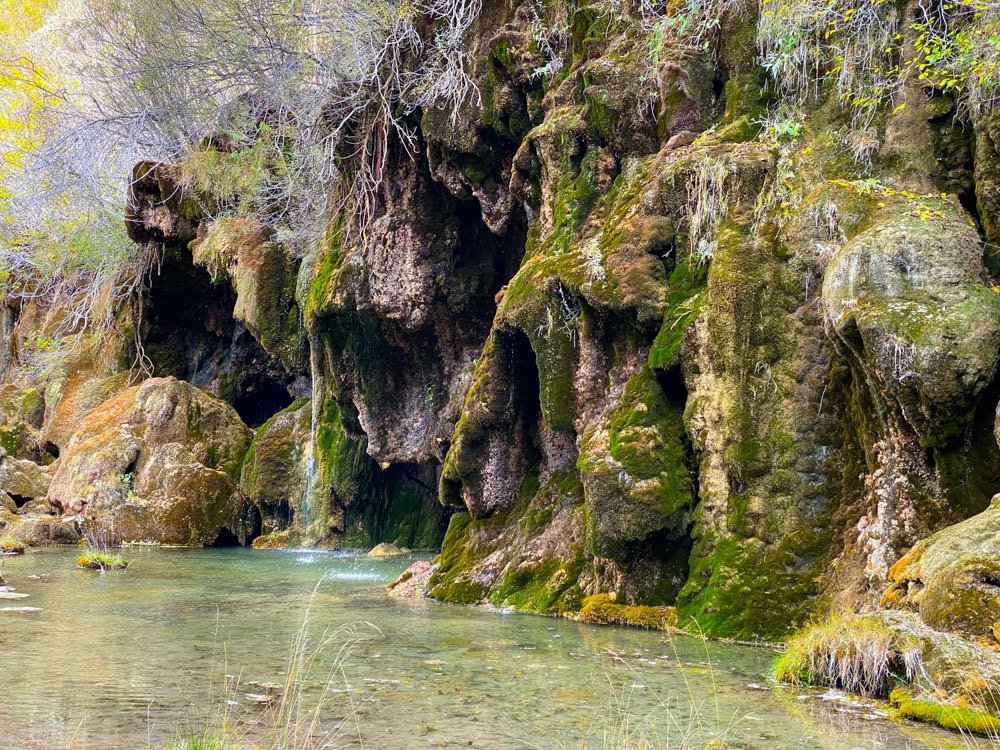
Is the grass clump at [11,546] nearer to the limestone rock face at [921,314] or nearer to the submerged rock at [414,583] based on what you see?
the submerged rock at [414,583]

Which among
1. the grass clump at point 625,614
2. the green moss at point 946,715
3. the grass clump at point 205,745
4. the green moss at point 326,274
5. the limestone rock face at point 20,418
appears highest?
the green moss at point 326,274

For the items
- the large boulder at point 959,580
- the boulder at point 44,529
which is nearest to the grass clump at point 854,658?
the large boulder at point 959,580

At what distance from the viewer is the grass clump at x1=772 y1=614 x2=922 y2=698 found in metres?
6.62

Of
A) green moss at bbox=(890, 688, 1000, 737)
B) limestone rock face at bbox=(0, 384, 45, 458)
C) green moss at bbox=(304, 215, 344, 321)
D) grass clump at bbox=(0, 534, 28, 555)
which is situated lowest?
grass clump at bbox=(0, 534, 28, 555)

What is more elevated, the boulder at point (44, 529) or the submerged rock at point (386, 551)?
the submerged rock at point (386, 551)

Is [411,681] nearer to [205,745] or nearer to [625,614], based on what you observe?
[205,745]

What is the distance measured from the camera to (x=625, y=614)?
1022 centimetres

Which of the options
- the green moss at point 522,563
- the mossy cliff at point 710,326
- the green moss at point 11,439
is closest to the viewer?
the mossy cliff at point 710,326

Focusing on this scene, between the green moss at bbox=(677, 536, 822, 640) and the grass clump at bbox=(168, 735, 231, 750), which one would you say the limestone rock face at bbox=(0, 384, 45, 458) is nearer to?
the green moss at bbox=(677, 536, 822, 640)

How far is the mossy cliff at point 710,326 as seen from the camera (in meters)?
8.41

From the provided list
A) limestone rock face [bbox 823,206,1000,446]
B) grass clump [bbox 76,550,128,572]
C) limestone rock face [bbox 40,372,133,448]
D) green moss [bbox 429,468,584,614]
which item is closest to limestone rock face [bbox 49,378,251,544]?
limestone rock face [bbox 40,372,133,448]

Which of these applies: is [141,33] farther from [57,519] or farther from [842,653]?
[842,653]

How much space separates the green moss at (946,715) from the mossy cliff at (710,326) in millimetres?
767

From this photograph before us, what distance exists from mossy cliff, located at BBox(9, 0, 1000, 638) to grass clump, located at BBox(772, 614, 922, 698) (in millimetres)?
487
